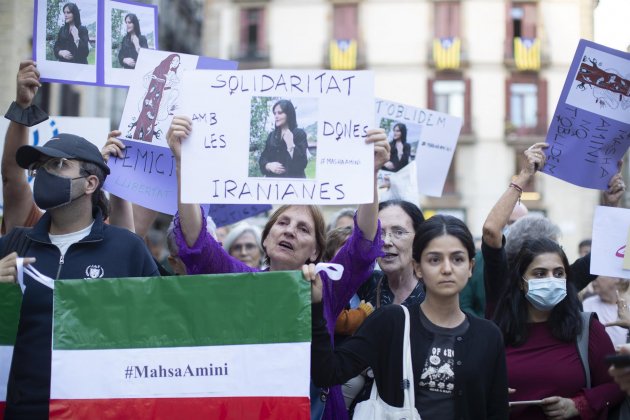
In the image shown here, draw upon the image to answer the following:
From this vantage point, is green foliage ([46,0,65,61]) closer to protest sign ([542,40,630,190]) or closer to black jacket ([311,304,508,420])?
black jacket ([311,304,508,420])

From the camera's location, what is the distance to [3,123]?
491cm

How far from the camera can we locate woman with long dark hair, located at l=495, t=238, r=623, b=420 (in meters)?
3.64

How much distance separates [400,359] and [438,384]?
0.17m

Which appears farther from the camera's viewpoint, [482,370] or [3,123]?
[3,123]

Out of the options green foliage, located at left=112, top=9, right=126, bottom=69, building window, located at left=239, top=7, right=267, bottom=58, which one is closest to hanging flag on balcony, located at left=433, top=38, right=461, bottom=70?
building window, located at left=239, top=7, right=267, bottom=58

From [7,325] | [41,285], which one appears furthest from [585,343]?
[7,325]

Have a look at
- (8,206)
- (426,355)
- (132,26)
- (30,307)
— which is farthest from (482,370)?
(132,26)

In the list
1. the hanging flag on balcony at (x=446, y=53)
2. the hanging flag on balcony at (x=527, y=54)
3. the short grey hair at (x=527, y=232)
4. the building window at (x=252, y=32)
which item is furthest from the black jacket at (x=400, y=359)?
the building window at (x=252, y=32)

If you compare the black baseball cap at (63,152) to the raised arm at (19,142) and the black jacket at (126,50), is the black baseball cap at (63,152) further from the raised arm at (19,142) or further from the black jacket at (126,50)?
the black jacket at (126,50)

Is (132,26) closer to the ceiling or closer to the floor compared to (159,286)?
closer to the ceiling

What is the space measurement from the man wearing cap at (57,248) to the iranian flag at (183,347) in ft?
0.73

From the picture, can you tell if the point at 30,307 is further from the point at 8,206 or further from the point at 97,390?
the point at 8,206

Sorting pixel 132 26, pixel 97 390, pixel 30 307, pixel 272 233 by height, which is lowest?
pixel 97 390

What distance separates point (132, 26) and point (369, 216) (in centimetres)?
211
